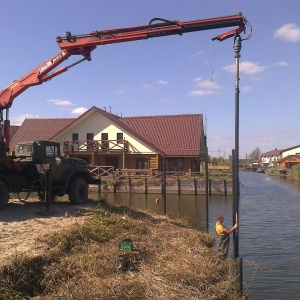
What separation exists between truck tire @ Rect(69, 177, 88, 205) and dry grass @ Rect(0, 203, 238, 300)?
459 centimetres

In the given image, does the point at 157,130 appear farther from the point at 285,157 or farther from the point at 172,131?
the point at 285,157

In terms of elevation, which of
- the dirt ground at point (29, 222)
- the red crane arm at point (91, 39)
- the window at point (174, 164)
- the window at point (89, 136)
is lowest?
the dirt ground at point (29, 222)

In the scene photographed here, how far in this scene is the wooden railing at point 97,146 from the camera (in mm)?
42256

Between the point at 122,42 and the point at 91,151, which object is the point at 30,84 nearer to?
the point at 122,42

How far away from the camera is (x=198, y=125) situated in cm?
4559

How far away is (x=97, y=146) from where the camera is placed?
139 ft

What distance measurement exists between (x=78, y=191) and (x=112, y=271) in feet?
25.8

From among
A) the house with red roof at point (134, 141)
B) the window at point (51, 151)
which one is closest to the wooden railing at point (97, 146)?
the house with red roof at point (134, 141)

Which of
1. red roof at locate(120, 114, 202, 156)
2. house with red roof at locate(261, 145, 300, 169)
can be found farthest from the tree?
red roof at locate(120, 114, 202, 156)

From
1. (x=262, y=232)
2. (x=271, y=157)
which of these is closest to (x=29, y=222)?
(x=262, y=232)

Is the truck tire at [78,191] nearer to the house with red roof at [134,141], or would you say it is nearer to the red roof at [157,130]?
the house with red roof at [134,141]

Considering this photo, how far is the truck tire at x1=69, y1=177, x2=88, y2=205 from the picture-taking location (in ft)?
53.0

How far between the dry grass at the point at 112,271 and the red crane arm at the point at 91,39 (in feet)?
21.4

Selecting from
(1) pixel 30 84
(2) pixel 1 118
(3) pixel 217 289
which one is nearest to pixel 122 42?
(1) pixel 30 84
